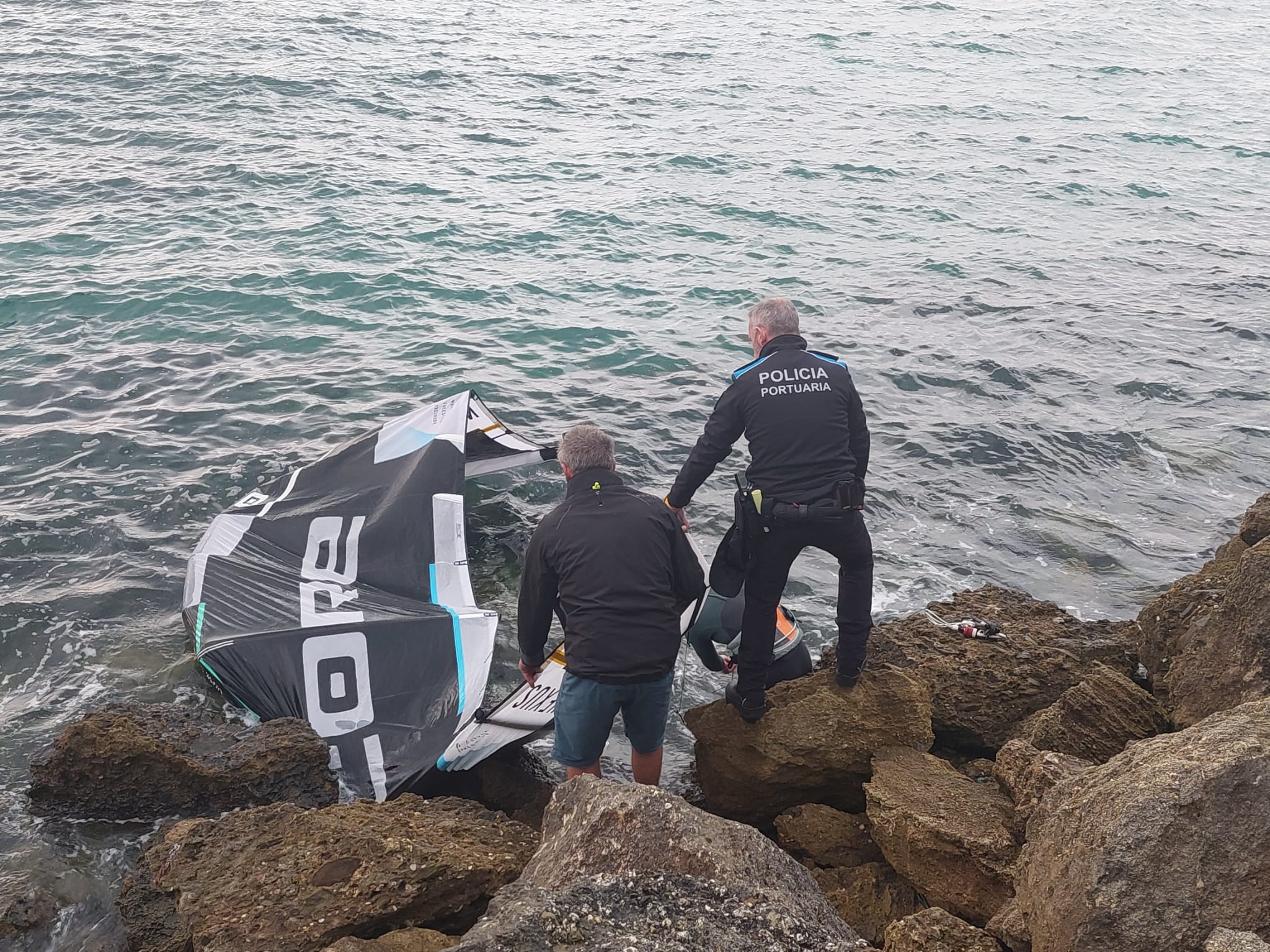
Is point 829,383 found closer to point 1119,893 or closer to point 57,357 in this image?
point 1119,893

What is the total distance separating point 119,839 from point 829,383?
495cm

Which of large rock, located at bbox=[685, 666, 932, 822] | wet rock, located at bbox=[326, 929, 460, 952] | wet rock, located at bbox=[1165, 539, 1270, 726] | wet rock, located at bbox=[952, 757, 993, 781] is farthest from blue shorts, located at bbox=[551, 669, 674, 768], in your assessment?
wet rock, located at bbox=[1165, 539, 1270, 726]

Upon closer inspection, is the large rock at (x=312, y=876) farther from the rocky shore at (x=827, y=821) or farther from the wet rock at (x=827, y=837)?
the wet rock at (x=827, y=837)

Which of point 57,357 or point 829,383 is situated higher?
point 829,383

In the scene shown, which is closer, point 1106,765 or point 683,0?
point 1106,765

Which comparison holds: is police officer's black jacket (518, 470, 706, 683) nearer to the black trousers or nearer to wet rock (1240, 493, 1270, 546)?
the black trousers

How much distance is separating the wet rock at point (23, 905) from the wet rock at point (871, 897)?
4087 mm

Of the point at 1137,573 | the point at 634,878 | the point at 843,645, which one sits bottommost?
the point at 1137,573

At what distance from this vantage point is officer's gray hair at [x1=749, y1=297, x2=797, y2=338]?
6180mm

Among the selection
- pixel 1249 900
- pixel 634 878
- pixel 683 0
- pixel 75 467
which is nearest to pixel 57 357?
pixel 75 467

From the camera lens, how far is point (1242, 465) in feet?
40.0

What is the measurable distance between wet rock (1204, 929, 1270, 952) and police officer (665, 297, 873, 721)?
2970mm

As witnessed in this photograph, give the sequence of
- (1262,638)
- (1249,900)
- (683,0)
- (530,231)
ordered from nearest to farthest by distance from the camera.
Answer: (1249,900)
(1262,638)
(530,231)
(683,0)

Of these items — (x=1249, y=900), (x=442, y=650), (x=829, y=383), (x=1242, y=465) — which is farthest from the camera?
(x=1242, y=465)
